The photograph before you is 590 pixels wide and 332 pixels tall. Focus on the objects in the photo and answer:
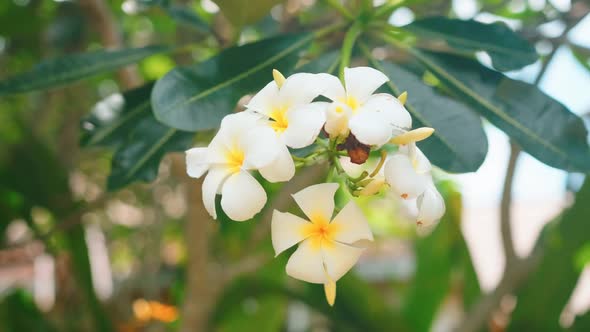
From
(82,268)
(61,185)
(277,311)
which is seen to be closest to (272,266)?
(277,311)

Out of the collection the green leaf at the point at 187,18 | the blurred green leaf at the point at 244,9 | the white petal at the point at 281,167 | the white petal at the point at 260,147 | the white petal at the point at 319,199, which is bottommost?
the green leaf at the point at 187,18

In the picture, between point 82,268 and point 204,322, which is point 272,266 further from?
point 82,268

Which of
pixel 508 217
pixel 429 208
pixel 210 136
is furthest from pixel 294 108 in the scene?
pixel 508 217

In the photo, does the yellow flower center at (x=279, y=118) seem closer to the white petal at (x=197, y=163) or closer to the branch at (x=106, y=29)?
the white petal at (x=197, y=163)

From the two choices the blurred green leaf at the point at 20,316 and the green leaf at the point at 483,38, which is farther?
the blurred green leaf at the point at 20,316

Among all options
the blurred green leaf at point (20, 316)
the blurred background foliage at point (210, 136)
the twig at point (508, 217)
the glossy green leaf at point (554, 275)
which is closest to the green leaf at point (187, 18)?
the blurred background foliage at point (210, 136)

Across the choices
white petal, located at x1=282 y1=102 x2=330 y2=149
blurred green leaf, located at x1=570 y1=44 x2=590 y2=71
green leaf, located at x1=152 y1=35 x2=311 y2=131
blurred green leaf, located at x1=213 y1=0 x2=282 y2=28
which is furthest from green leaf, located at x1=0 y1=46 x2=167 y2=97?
blurred green leaf, located at x1=570 y1=44 x2=590 y2=71

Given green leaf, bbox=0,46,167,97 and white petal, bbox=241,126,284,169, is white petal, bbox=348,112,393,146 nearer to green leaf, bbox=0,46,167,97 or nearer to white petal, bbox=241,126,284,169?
white petal, bbox=241,126,284,169
